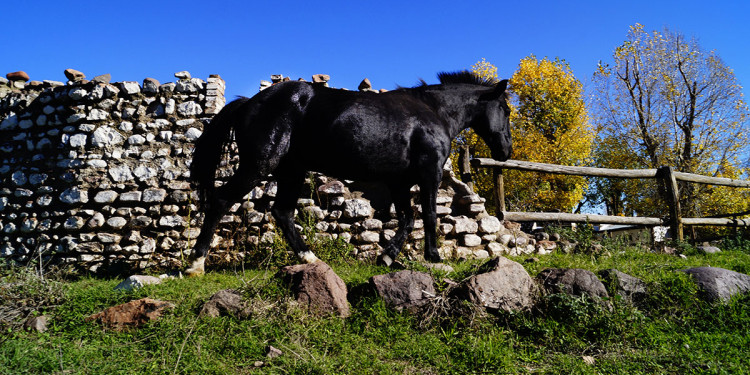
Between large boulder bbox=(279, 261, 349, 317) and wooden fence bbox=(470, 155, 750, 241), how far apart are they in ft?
12.3

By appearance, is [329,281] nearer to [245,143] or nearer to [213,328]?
[213,328]

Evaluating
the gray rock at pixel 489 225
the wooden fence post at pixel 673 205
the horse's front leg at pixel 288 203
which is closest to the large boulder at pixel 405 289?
the horse's front leg at pixel 288 203

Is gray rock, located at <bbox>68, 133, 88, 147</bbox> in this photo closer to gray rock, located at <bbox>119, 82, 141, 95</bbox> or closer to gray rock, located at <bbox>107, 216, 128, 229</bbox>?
gray rock, located at <bbox>119, 82, 141, 95</bbox>

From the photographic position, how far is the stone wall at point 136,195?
19.4 feet

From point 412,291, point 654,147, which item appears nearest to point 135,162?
point 412,291

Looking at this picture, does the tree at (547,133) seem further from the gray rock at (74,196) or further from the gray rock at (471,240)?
the gray rock at (74,196)

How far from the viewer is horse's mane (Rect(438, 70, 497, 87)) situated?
564 centimetres

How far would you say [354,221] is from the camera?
5992 mm

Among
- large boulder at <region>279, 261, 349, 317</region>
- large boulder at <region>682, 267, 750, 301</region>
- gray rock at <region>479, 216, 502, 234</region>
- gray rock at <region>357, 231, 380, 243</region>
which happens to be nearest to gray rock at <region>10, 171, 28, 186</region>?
gray rock at <region>357, 231, 380, 243</region>

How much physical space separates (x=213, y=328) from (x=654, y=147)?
66.4ft

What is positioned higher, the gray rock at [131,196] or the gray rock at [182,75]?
the gray rock at [182,75]

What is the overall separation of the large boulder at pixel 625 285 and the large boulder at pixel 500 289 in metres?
0.67

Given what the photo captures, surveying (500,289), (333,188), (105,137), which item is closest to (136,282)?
(333,188)

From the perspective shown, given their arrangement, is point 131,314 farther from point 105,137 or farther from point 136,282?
point 105,137
